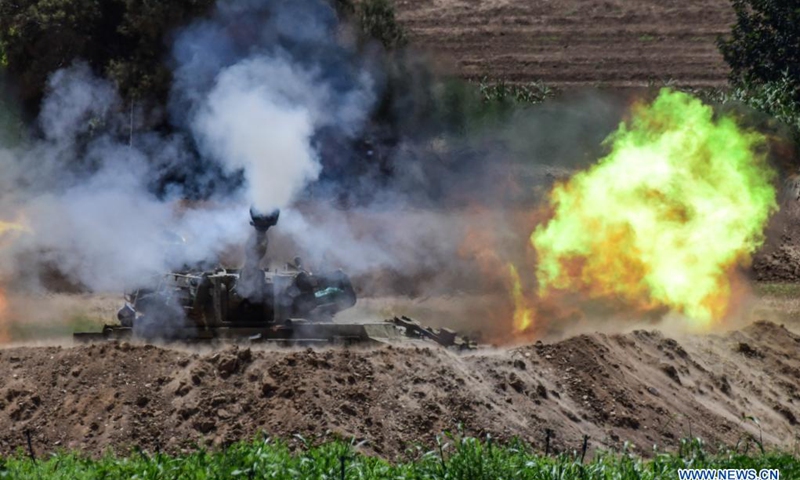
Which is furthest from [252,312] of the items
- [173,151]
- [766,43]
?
[766,43]

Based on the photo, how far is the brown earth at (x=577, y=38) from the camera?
5272cm

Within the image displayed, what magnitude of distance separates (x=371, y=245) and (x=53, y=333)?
382 inches

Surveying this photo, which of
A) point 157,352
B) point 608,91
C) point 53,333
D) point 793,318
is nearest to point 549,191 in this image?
point 793,318

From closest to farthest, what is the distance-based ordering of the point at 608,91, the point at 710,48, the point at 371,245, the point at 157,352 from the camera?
the point at 157,352 → the point at 371,245 → the point at 608,91 → the point at 710,48

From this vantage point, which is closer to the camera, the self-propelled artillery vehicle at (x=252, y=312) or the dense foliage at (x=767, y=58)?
the self-propelled artillery vehicle at (x=252, y=312)

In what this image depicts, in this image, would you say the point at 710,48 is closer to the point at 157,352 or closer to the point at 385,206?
the point at 385,206

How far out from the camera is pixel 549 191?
40062 millimetres

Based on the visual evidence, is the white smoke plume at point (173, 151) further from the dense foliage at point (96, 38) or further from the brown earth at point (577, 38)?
the brown earth at point (577, 38)

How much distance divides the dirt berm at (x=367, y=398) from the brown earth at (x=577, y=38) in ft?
86.4

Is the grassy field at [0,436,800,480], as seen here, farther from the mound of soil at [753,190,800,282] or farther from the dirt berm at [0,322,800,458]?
the mound of soil at [753,190,800,282]

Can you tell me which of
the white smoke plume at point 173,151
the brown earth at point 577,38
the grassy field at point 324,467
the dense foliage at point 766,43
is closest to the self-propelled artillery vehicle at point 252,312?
the white smoke plume at point 173,151

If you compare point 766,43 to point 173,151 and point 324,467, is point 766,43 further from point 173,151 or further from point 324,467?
point 324,467

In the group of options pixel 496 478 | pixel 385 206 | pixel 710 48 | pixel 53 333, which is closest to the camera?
pixel 496 478

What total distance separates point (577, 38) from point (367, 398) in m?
34.5
